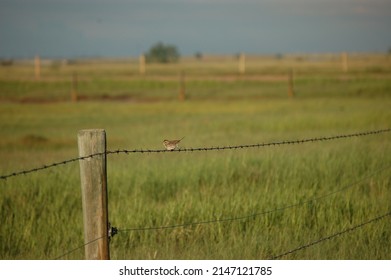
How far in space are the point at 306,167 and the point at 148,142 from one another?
7.22 meters

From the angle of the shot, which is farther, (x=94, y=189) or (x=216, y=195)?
(x=216, y=195)

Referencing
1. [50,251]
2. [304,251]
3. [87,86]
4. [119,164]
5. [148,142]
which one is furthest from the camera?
[87,86]

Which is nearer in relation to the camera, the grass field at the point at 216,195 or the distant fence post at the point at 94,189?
the distant fence post at the point at 94,189

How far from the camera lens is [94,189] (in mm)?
4559

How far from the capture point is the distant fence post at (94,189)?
177 inches

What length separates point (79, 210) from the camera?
8367 millimetres

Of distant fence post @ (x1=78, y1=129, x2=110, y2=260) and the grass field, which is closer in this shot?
distant fence post @ (x1=78, y1=129, x2=110, y2=260)

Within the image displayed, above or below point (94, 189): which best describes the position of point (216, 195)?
below

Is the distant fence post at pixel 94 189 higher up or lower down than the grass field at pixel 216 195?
higher up

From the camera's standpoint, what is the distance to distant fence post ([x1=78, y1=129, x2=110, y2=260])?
4504mm
